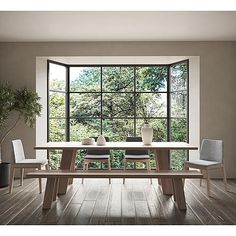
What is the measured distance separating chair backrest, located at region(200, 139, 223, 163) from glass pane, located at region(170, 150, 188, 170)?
4.44 feet

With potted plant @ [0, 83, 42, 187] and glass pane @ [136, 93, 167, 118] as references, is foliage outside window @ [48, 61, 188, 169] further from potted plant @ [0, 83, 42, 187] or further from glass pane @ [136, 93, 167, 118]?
potted plant @ [0, 83, 42, 187]

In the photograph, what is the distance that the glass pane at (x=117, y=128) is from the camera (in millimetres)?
7324

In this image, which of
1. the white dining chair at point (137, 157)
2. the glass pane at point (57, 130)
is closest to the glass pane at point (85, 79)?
the glass pane at point (57, 130)

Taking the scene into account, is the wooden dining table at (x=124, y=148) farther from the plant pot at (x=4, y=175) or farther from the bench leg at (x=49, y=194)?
the plant pot at (x=4, y=175)

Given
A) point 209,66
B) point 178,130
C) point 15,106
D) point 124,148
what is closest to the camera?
point 124,148

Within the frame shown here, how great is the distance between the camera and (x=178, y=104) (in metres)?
7.00

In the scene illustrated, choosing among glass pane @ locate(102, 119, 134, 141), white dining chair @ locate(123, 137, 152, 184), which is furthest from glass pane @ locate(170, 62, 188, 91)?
white dining chair @ locate(123, 137, 152, 184)

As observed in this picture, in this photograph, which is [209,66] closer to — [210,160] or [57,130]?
[210,160]

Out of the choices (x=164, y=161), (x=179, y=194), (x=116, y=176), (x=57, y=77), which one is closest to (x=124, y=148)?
(x=116, y=176)

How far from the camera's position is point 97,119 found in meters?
7.36

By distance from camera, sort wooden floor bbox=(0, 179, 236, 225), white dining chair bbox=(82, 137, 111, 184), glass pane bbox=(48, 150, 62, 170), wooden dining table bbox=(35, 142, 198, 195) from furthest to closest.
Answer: glass pane bbox=(48, 150, 62, 170)
white dining chair bbox=(82, 137, 111, 184)
wooden dining table bbox=(35, 142, 198, 195)
wooden floor bbox=(0, 179, 236, 225)

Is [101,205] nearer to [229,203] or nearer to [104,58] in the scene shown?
[229,203]

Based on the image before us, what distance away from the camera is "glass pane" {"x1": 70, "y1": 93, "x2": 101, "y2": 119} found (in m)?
7.35

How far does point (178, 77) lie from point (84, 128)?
2137mm
